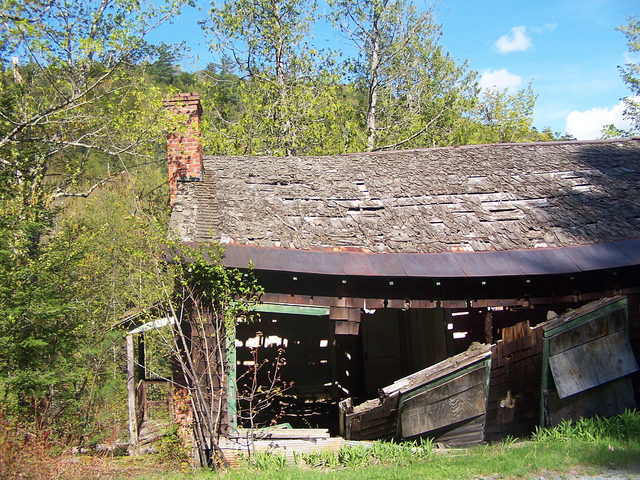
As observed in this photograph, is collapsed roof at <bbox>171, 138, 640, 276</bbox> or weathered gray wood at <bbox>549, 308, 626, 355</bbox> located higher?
collapsed roof at <bbox>171, 138, 640, 276</bbox>

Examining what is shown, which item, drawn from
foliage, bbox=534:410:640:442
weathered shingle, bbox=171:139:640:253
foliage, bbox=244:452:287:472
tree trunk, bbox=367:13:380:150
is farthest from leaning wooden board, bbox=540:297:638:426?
tree trunk, bbox=367:13:380:150

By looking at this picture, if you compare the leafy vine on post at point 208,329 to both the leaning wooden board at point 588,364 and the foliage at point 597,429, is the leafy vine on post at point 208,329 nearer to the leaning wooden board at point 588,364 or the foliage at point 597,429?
the leaning wooden board at point 588,364

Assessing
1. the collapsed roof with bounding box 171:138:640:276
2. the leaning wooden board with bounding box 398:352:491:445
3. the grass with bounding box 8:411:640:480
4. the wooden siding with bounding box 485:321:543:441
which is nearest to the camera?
the grass with bounding box 8:411:640:480

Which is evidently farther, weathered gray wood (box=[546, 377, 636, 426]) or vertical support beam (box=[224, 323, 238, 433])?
vertical support beam (box=[224, 323, 238, 433])

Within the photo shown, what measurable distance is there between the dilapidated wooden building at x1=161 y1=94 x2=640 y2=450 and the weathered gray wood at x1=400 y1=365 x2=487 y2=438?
326 millimetres

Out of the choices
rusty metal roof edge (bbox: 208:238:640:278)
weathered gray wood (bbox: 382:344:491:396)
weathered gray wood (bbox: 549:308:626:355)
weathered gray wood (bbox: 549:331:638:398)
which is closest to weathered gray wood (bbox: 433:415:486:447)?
weathered gray wood (bbox: 382:344:491:396)

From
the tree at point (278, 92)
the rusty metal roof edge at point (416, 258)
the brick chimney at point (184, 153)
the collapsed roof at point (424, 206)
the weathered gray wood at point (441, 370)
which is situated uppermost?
the tree at point (278, 92)

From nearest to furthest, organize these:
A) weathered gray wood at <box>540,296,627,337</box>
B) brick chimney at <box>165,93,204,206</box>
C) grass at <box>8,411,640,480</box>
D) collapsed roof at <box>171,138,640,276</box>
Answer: grass at <box>8,411,640,480</box> → weathered gray wood at <box>540,296,627,337</box> → collapsed roof at <box>171,138,640,276</box> → brick chimney at <box>165,93,204,206</box>

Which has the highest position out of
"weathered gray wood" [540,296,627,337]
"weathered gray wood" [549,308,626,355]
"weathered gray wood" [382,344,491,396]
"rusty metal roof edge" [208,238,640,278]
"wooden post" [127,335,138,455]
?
"rusty metal roof edge" [208,238,640,278]

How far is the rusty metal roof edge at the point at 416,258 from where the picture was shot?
7844 mm

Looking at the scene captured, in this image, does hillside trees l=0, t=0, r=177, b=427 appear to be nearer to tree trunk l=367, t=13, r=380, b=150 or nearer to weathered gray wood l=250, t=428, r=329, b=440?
weathered gray wood l=250, t=428, r=329, b=440

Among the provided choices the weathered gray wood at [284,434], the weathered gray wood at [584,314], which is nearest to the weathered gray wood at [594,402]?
the weathered gray wood at [584,314]

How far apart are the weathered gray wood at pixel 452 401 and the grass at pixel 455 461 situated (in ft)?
1.06

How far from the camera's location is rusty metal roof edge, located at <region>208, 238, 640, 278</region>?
25.7 ft
